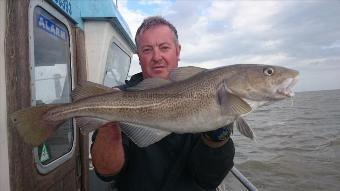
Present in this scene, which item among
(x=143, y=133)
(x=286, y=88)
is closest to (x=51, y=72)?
(x=143, y=133)

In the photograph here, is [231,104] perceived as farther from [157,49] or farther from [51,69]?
[51,69]

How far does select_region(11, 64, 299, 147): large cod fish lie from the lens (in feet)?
8.86

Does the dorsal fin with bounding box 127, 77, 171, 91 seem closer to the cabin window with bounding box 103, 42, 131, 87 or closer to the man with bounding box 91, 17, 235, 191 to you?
the man with bounding box 91, 17, 235, 191

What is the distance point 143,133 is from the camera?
291 centimetres

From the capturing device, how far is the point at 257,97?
2838 millimetres

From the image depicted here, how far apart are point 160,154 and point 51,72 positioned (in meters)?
1.60

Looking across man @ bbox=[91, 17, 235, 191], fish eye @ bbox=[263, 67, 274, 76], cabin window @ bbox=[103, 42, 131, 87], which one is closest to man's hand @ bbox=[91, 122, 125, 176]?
man @ bbox=[91, 17, 235, 191]

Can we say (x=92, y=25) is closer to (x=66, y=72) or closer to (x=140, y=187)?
(x=66, y=72)

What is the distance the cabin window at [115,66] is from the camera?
619cm

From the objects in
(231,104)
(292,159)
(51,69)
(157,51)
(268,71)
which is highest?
(157,51)

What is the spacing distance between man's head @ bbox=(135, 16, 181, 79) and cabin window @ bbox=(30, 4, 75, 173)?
3.27 feet

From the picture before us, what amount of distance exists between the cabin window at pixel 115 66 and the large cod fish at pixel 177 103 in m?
3.10

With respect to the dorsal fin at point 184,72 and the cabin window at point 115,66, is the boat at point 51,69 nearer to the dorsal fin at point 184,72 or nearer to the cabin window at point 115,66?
the cabin window at point 115,66

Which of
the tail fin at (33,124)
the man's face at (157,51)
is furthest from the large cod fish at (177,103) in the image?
the man's face at (157,51)
